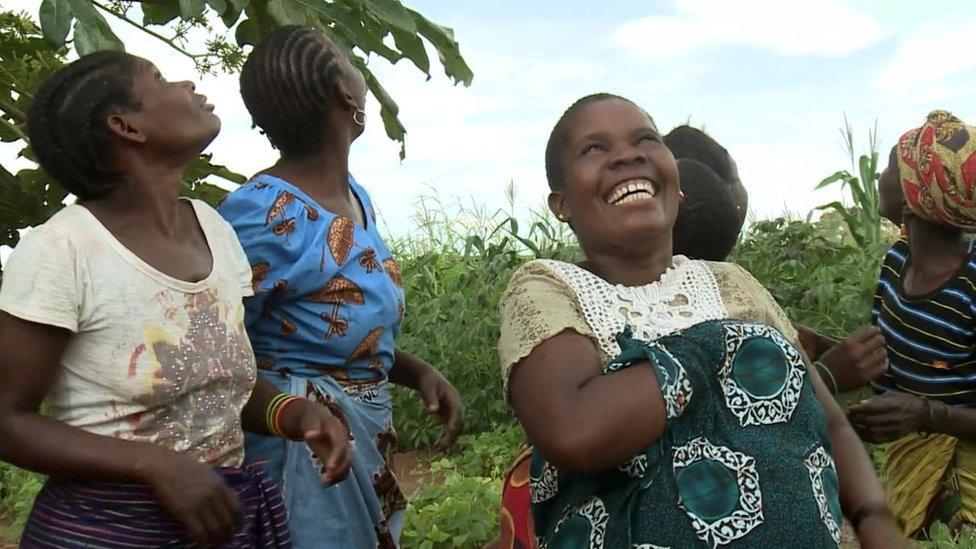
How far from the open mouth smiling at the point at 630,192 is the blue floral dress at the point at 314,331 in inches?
22.6

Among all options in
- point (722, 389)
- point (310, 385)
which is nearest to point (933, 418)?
point (722, 389)

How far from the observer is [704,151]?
8.98 ft

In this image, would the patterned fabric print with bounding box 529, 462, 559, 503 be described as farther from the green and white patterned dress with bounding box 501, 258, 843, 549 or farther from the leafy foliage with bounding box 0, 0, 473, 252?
the leafy foliage with bounding box 0, 0, 473, 252

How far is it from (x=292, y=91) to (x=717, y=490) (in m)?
1.21

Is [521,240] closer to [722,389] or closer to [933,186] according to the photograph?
[933,186]

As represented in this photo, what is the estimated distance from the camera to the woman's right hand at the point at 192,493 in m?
1.67

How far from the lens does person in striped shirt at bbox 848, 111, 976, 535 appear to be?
2.93 meters

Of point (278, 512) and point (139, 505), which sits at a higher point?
point (139, 505)

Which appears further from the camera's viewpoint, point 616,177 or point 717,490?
point 616,177

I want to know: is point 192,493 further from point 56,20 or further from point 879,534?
point 56,20

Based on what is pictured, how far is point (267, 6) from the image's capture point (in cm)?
332

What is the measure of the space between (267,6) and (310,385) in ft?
5.17

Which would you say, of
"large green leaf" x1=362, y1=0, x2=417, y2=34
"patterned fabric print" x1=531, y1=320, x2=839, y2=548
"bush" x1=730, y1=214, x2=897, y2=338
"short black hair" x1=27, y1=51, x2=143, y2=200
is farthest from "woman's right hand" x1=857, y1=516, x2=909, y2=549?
"bush" x1=730, y1=214, x2=897, y2=338

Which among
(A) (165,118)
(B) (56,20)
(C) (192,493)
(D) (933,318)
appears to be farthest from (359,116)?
(D) (933,318)
